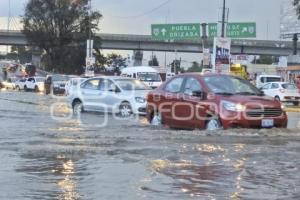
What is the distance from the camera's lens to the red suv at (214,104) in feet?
46.0

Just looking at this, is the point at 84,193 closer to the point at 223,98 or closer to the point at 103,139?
the point at 103,139

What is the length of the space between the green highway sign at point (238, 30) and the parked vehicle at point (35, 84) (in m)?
20.3

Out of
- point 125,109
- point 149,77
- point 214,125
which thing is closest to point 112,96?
point 125,109

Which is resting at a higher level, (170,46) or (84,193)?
(170,46)

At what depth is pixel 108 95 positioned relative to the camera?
22375mm

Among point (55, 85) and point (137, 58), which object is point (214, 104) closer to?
point (55, 85)

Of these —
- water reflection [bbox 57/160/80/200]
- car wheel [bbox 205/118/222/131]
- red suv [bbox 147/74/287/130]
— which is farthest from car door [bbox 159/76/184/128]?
water reflection [bbox 57/160/80/200]

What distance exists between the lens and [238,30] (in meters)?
49.5

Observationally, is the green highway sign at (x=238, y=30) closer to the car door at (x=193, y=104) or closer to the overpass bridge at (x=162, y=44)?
the car door at (x=193, y=104)

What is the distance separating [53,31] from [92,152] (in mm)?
77181

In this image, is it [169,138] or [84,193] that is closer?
[84,193]

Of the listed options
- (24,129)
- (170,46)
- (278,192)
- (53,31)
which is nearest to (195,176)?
(278,192)

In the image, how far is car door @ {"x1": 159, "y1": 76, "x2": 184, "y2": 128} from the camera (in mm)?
Result: 15705

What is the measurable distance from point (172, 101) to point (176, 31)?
38.5 meters
